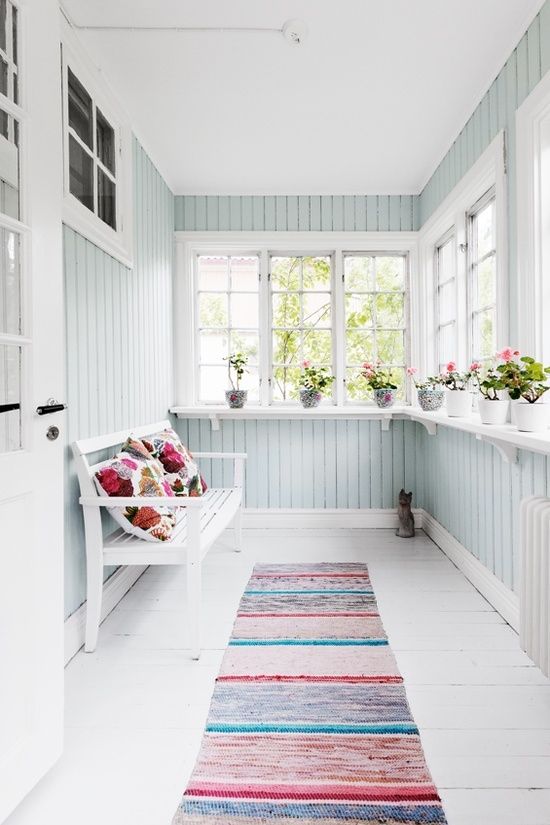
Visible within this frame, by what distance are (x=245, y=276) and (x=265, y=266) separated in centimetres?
18

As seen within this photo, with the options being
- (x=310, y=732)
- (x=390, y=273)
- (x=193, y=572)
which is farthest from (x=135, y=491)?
(x=390, y=273)

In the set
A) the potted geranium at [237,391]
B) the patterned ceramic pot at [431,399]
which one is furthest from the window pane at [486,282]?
the potted geranium at [237,391]

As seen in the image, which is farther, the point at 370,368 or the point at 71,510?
the point at 370,368

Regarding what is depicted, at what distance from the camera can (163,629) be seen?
2.43 metres

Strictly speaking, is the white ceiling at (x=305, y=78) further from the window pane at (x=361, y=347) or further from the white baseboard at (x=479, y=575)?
the white baseboard at (x=479, y=575)

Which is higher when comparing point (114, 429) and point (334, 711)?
point (114, 429)

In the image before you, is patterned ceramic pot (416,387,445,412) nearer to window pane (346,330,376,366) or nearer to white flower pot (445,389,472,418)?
white flower pot (445,389,472,418)

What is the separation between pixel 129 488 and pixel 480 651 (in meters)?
1.64

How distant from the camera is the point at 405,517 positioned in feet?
12.6

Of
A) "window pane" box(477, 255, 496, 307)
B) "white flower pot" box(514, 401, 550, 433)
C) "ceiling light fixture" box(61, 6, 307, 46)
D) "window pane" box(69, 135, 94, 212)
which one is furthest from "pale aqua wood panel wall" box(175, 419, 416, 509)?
"ceiling light fixture" box(61, 6, 307, 46)

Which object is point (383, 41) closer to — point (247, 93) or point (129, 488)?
point (247, 93)

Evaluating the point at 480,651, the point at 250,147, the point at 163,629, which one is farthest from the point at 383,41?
the point at 163,629

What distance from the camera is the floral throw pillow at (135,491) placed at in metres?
2.33

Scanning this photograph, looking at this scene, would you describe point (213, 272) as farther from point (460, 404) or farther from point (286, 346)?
point (460, 404)
